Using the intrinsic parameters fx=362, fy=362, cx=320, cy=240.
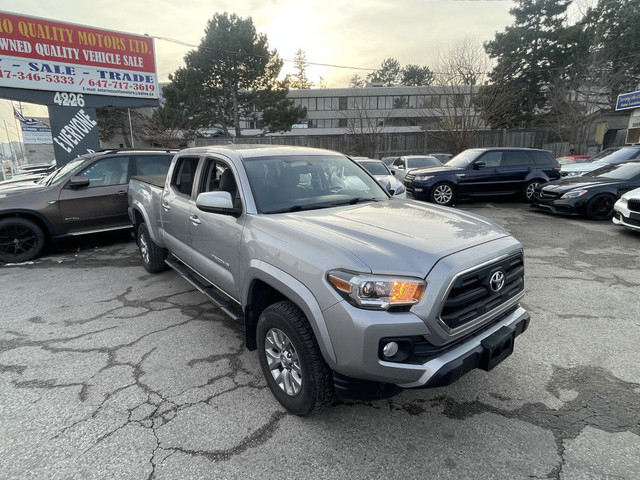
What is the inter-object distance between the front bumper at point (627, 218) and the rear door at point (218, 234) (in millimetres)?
7748

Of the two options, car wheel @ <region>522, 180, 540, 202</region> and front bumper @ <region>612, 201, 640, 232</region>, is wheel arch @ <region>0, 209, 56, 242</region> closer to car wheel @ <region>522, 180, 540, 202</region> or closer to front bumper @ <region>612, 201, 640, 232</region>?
front bumper @ <region>612, 201, 640, 232</region>

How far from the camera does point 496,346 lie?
7.58ft

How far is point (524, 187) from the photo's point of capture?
11.8 meters

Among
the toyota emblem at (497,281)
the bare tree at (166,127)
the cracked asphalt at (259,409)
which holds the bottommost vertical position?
the cracked asphalt at (259,409)

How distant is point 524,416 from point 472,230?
4.47 feet

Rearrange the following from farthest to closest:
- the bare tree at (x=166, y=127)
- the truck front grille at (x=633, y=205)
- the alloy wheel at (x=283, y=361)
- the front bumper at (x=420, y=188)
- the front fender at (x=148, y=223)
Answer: the bare tree at (x=166, y=127) < the front bumper at (x=420, y=188) < the truck front grille at (x=633, y=205) < the front fender at (x=148, y=223) < the alloy wheel at (x=283, y=361)

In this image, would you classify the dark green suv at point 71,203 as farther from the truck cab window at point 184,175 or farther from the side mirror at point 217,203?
the side mirror at point 217,203

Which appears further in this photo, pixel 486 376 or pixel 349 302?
pixel 486 376

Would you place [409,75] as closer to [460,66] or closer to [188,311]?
[460,66]

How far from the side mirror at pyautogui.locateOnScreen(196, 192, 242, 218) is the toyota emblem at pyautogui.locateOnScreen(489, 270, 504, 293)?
1.96 meters

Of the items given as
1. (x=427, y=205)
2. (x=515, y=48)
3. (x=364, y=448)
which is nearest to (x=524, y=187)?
(x=427, y=205)

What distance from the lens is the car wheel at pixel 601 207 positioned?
8.86 meters

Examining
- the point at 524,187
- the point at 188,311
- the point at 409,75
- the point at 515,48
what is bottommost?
the point at 188,311

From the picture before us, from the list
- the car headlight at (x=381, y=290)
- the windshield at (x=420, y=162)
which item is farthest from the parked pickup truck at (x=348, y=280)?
the windshield at (x=420, y=162)
